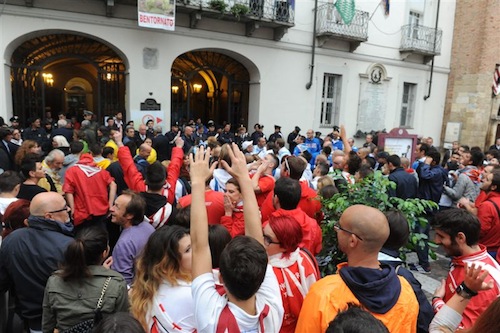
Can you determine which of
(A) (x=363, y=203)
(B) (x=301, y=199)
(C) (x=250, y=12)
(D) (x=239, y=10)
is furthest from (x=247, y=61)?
(A) (x=363, y=203)

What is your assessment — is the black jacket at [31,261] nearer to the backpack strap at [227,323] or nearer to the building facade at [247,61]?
the backpack strap at [227,323]

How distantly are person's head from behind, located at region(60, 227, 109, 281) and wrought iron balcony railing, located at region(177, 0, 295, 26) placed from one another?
1058 centimetres

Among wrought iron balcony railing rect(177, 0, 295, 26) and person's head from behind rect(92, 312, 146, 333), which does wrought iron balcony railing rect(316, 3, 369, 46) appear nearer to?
wrought iron balcony railing rect(177, 0, 295, 26)

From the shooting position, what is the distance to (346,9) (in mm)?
13953

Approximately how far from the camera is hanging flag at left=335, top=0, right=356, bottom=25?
13.8 m

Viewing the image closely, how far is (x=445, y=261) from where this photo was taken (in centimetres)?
633

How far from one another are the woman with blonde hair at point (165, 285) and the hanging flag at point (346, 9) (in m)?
13.9

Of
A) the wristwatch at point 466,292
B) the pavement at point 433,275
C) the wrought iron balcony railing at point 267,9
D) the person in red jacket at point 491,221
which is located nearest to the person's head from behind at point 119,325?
the wristwatch at point 466,292

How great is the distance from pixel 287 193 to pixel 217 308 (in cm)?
157

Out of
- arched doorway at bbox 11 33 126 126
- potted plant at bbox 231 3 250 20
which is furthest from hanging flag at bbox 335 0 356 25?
arched doorway at bbox 11 33 126 126

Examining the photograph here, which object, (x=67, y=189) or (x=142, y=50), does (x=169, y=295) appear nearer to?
(x=67, y=189)

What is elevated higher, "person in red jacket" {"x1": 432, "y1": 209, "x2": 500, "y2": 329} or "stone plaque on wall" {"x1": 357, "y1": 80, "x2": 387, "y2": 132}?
"stone plaque on wall" {"x1": 357, "y1": 80, "x2": 387, "y2": 132}

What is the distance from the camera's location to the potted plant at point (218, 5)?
37.2ft

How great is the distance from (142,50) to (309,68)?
6.46m
